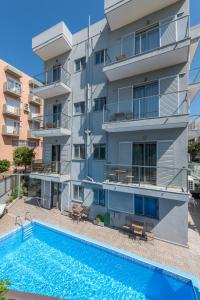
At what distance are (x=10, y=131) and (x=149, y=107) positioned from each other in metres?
22.4

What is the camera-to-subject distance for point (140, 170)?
11070 millimetres

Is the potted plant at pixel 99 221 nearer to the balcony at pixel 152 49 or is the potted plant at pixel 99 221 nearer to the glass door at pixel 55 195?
the glass door at pixel 55 195

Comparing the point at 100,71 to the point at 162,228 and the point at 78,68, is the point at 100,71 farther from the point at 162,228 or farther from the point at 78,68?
the point at 162,228

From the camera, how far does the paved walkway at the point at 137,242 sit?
Answer: 8.48 m

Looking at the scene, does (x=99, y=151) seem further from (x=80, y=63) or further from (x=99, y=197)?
(x=80, y=63)

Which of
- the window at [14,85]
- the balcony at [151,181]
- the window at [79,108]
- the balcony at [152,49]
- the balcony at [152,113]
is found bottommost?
the balcony at [151,181]

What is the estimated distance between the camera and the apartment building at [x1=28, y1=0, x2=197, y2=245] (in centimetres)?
1016

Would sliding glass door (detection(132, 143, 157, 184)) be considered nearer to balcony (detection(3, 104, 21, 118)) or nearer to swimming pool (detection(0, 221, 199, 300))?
swimming pool (detection(0, 221, 199, 300))

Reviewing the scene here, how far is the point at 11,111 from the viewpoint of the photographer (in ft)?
81.8

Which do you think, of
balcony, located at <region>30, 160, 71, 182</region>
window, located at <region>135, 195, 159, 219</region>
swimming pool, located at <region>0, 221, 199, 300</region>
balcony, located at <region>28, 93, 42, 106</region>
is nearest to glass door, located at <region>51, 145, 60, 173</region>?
balcony, located at <region>30, 160, 71, 182</region>

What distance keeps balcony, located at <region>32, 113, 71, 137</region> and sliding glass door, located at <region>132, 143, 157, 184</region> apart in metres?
6.65

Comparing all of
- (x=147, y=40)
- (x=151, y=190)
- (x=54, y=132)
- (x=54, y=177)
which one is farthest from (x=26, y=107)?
(x=151, y=190)

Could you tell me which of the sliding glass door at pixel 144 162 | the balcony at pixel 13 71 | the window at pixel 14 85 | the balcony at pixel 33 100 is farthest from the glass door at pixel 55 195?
the balcony at pixel 13 71

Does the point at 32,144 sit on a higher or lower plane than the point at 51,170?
higher
